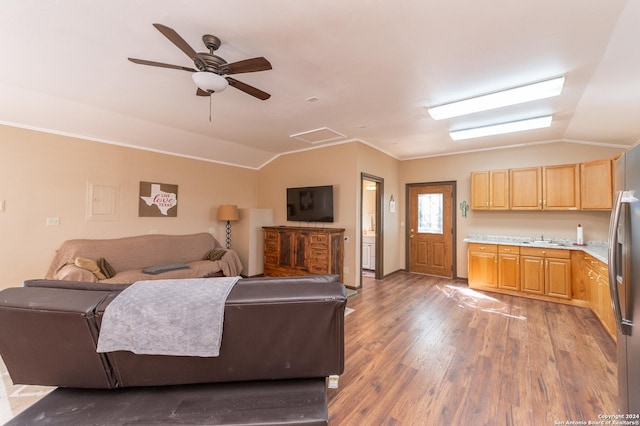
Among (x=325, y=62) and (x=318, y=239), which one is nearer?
(x=325, y=62)

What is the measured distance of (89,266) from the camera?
140 inches

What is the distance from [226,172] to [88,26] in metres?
4.01

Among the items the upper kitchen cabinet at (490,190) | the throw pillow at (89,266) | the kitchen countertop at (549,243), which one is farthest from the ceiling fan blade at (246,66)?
the upper kitchen cabinet at (490,190)

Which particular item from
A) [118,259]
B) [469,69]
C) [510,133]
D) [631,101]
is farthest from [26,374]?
[510,133]

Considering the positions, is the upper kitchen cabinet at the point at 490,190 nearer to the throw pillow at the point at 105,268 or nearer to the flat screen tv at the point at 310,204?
the flat screen tv at the point at 310,204

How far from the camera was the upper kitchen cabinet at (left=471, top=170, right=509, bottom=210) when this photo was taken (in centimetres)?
484

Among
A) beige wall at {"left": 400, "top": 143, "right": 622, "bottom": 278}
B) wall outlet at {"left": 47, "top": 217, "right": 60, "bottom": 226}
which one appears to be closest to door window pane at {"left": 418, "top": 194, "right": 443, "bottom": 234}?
beige wall at {"left": 400, "top": 143, "right": 622, "bottom": 278}

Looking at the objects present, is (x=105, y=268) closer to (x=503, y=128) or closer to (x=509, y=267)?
(x=503, y=128)

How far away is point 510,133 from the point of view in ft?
14.0

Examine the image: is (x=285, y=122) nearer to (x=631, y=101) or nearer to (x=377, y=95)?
(x=377, y=95)

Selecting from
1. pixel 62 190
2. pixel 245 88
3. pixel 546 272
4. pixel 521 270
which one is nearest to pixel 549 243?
pixel 546 272

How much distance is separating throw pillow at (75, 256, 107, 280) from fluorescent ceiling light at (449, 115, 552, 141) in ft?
18.9

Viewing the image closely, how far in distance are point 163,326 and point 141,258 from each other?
3.89 metres

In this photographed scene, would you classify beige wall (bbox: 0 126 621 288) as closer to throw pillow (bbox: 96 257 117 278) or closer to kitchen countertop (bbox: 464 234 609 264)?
kitchen countertop (bbox: 464 234 609 264)
